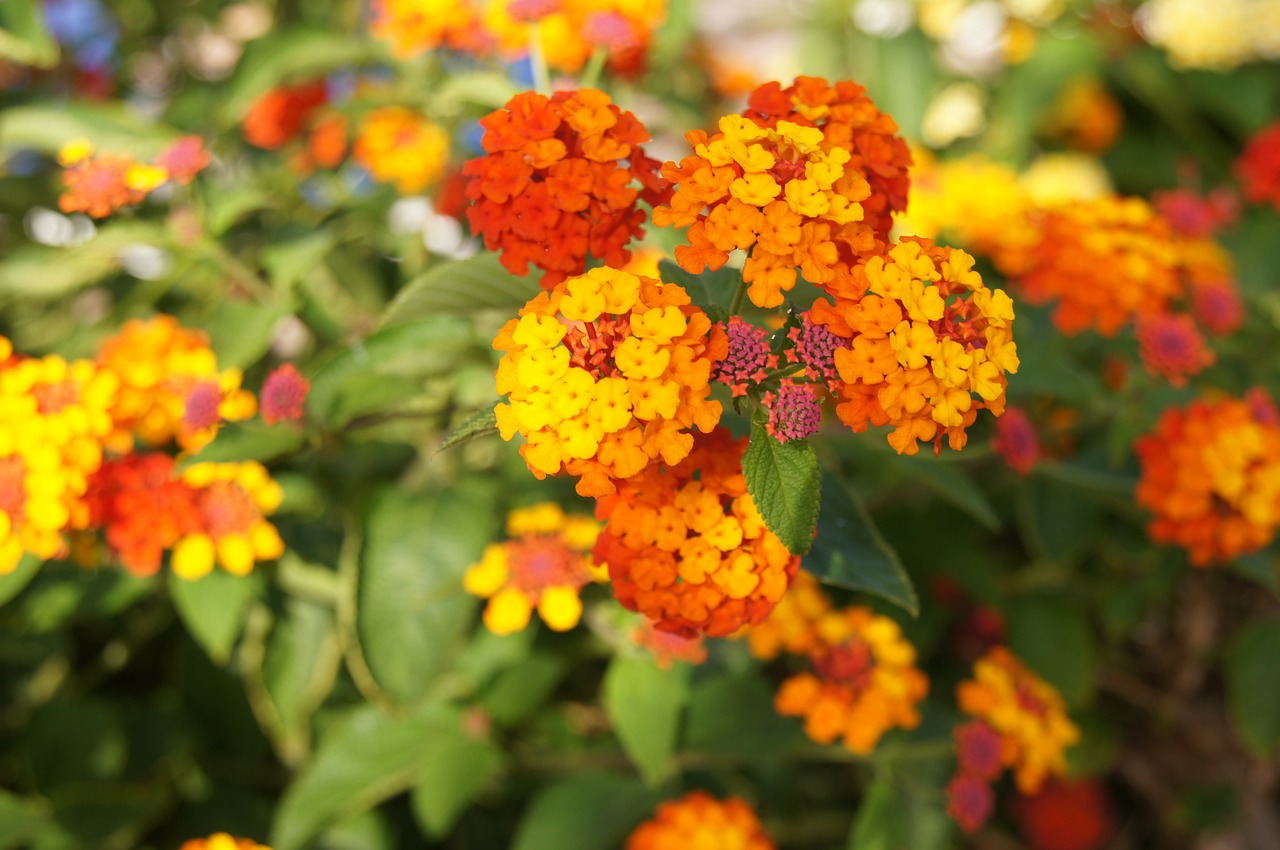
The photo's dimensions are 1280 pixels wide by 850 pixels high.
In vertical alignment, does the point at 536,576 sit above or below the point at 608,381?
below

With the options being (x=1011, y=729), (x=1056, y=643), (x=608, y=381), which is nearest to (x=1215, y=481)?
(x=1011, y=729)

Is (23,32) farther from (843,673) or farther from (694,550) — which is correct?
(843,673)

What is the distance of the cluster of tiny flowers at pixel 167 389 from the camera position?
1.21m

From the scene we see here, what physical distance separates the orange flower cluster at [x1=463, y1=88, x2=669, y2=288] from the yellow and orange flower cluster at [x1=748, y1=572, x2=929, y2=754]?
524 millimetres

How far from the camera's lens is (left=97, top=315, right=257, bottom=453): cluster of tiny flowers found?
1.21 metres

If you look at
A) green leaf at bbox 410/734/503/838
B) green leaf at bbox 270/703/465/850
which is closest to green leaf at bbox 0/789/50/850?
green leaf at bbox 270/703/465/850

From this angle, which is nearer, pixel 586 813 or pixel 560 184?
pixel 560 184

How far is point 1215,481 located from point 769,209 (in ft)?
2.48

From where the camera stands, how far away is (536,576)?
1.19 meters

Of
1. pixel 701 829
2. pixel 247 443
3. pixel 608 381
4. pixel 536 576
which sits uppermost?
pixel 608 381

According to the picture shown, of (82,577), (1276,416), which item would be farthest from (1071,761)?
(82,577)

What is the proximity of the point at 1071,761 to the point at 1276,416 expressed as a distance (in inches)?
28.7

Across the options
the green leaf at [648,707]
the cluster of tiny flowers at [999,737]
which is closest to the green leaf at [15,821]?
the green leaf at [648,707]

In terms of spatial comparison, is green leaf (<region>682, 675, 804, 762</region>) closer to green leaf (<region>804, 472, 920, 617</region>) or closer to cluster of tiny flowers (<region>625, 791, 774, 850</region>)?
cluster of tiny flowers (<region>625, 791, 774, 850</region>)
